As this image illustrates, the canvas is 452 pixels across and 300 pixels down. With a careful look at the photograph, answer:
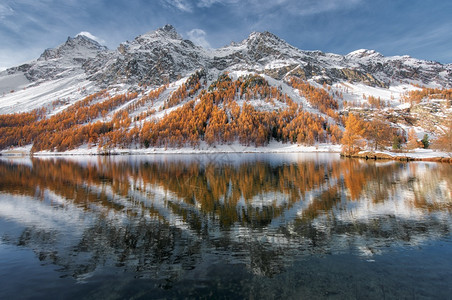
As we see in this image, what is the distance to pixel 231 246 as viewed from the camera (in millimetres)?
15086

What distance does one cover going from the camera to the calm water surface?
35.3ft

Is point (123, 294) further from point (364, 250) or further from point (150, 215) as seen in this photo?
point (364, 250)

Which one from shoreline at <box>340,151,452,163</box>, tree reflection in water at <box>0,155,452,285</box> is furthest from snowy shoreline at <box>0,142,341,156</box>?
tree reflection in water at <box>0,155,452,285</box>

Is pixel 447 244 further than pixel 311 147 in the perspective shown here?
No

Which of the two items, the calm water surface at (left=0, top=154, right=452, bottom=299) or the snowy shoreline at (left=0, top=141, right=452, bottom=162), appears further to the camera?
the snowy shoreline at (left=0, top=141, right=452, bottom=162)

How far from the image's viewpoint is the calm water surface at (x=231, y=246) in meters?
10.8

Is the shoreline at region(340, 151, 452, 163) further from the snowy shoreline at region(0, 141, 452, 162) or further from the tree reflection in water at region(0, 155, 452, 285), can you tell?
the snowy shoreline at region(0, 141, 452, 162)

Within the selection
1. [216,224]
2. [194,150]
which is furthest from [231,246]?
[194,150]

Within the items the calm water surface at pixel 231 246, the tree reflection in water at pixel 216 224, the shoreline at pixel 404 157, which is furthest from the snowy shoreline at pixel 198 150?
the calm water surface at pixel 231 246

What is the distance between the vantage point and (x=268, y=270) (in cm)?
1219

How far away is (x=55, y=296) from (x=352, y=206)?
25005 millimetres

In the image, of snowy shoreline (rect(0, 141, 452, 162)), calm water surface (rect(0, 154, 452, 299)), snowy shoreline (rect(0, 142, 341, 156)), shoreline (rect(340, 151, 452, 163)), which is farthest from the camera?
snowy shoreline (rect(0, 142, 341, 156))

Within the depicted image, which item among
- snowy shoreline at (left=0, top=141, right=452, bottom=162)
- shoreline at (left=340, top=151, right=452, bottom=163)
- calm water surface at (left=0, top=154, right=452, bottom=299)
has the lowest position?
calm water surface at (left=0, top=154, right=452, bottom=299)

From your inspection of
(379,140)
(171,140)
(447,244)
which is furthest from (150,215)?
→ (171,140)
